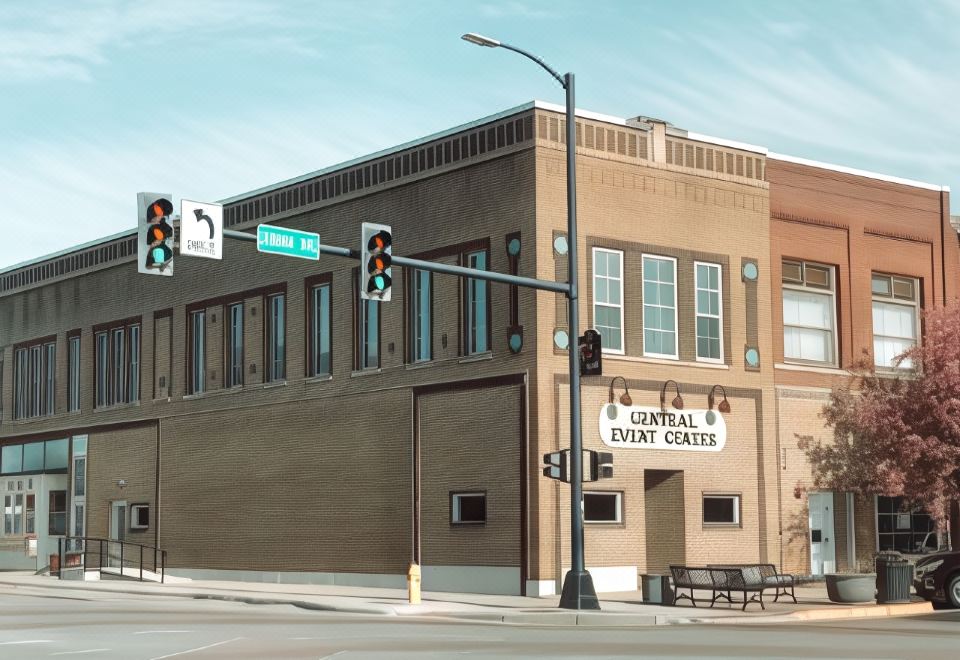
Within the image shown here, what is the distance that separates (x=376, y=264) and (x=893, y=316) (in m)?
21.7

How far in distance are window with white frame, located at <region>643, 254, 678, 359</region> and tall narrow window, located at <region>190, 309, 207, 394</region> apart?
1627cm

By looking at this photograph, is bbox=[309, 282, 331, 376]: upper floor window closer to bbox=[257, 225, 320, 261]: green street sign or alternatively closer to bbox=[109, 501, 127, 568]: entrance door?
bbox=[109, 501, 127, 568]: entrance door

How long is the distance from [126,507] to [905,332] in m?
26.0

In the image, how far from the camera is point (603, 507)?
34.2m

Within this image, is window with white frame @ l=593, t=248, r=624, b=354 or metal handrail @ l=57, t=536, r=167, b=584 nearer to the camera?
window with white frame @ l=593, t=248, r=624, b=354

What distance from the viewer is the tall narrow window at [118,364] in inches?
1971

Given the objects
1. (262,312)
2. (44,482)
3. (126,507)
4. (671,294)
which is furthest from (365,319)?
(44,482)

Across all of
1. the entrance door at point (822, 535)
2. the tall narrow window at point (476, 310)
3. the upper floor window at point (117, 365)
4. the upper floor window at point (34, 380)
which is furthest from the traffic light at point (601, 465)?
the upper floor window at point (34, 380)

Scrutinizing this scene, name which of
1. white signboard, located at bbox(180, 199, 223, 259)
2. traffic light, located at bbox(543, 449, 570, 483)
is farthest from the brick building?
white signboard, located at bbox(180, 199, 223, 259)

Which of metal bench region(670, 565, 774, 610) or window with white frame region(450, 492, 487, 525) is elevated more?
window with white frame region(450, 492, 487, 525)

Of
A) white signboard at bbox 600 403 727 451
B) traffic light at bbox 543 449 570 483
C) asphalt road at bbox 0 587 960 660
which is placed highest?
white signboard at bbox 600 403 727 451

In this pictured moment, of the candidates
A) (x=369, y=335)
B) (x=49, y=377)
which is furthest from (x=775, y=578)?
(x=49, y=377)

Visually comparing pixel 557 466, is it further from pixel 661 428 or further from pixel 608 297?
pixel 608 297

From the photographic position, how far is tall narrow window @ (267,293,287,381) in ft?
139
